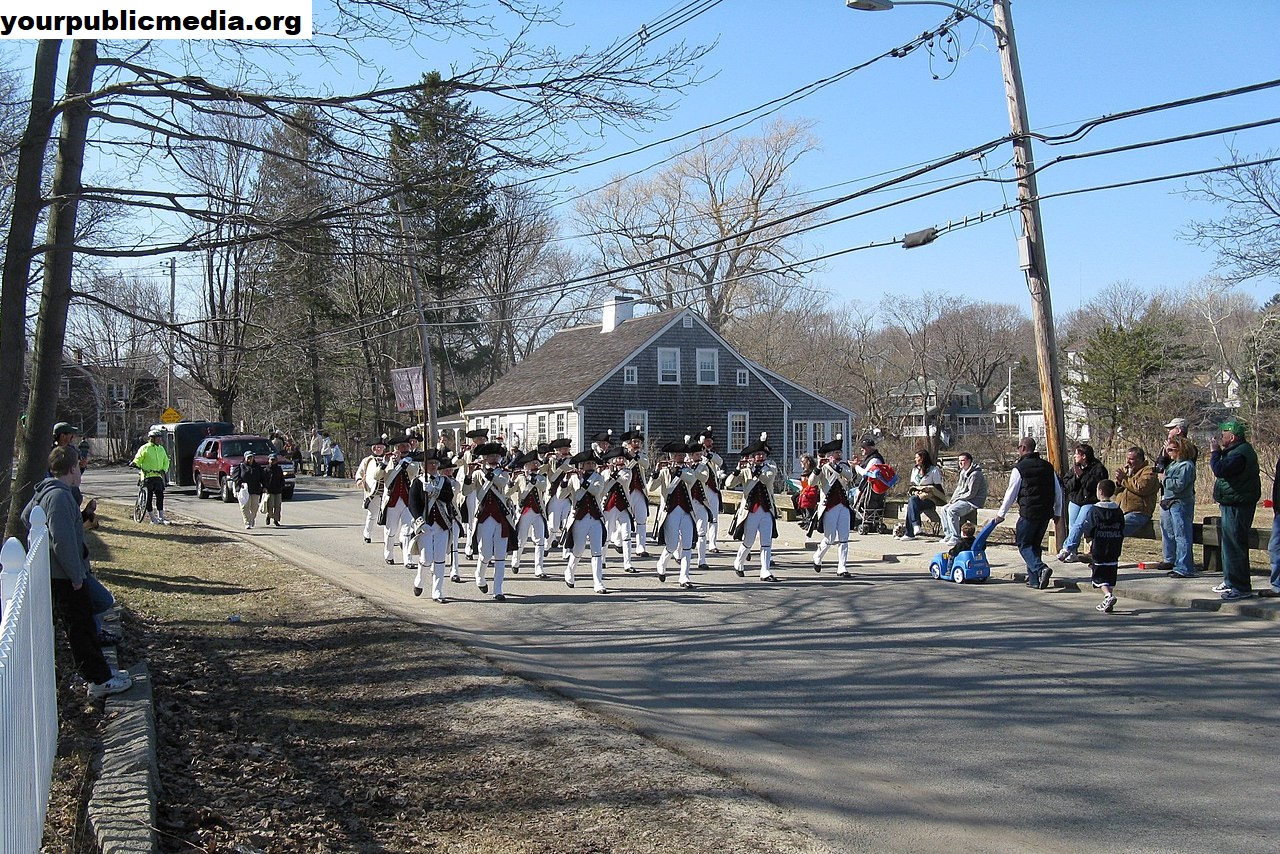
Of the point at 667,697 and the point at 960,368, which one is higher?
the point at 960,368

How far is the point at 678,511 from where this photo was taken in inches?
584

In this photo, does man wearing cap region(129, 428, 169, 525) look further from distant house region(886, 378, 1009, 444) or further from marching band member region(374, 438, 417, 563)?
distant house region(886, 378, 1009, 444)

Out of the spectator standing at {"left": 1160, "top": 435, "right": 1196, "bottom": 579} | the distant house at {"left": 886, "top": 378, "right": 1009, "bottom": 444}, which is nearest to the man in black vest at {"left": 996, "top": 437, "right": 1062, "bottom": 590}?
the spectator standing at {"left": 1160, "top": 435, "right": 1196, "bottom": 579}

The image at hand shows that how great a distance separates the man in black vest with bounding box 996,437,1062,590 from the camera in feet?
45.2

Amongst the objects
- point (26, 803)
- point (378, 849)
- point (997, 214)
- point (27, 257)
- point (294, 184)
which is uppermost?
point (997, 214)

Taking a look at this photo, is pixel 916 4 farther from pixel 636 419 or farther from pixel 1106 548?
pixel 636 419

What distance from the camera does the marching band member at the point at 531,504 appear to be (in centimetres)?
1495

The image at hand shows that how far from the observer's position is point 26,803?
4332 mm

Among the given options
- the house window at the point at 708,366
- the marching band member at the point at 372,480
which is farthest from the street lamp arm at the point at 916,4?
the house window at the point at 708,366

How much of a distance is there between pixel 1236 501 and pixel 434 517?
9600 mm

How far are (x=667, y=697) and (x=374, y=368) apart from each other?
48.6 metres

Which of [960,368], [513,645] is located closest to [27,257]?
[513,645]

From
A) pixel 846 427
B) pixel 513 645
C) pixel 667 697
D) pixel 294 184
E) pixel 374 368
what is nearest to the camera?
pixel 667 697

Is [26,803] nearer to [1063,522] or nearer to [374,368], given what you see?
[1063,522]
